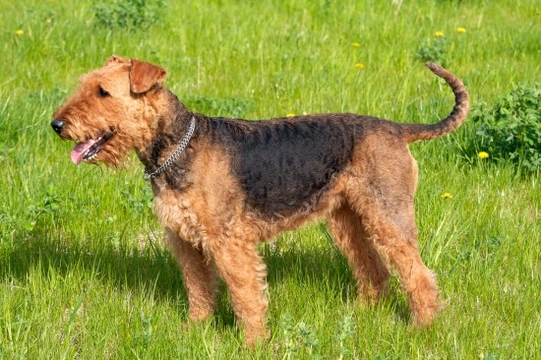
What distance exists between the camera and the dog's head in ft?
15.3

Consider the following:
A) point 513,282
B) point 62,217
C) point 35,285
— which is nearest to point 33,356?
point 35,285

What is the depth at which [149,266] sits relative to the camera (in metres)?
5.84

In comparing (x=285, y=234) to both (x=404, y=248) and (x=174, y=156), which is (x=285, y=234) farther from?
(x=174, y=156)

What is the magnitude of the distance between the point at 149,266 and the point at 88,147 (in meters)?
1.35

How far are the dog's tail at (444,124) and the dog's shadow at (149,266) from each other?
1.13m

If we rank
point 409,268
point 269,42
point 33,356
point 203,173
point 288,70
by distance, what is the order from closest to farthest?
point 33,356
point 203,173
point 409,268
point 288,70
point 269,42

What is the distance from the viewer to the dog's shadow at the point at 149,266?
18.1 feet

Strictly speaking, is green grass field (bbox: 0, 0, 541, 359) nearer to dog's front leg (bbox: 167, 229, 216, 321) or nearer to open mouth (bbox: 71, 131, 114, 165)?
dog's front leg (bbox: 167, 229, 216, 321)

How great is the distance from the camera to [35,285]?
5.27 metres

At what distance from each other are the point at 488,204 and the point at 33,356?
11.5 feet

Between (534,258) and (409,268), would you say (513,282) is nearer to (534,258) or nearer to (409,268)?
(534,258)

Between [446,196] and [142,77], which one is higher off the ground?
[142,77]

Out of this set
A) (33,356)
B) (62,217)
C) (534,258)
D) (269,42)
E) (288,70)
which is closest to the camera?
(33,356)

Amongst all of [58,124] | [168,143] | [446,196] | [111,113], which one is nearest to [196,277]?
[168,143]
